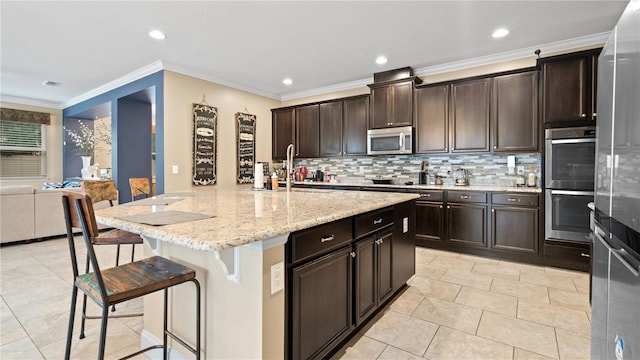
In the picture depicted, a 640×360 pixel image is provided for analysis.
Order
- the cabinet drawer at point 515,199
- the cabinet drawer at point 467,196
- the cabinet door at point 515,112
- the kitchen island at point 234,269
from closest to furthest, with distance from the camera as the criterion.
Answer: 1. the kitchen island at point 234,269
2. the cabinet drawer at point 515,199
3. the cabinet door at point 515,112
4. the cabinet drawer at point 467,196

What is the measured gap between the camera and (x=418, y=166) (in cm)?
485

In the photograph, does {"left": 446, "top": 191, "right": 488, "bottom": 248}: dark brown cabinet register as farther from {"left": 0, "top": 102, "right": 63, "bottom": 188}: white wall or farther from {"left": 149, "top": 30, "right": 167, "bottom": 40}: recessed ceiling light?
{"left": 0, "top": 102, "right": 63, "bottom": 188}: white wall

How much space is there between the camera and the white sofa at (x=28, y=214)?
4.35m

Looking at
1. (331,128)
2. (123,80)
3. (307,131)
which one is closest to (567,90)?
(331,128)

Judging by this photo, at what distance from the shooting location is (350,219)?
73.5 inches

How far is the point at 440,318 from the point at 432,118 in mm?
2882

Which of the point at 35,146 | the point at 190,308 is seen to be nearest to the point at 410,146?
the point at 190,308

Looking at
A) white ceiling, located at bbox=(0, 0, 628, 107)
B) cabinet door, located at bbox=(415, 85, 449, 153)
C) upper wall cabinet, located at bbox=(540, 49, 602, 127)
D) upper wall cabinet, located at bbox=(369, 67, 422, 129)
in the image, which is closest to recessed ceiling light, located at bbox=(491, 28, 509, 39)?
white ceiling, located at bbox=(0, 0, 628, 107)

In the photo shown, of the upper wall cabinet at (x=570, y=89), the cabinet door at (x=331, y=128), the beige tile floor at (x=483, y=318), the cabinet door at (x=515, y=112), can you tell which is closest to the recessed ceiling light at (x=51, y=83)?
the cabinet door at (x=331, y=128)

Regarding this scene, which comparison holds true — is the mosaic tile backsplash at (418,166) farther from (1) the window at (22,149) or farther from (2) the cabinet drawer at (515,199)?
(1) the window at (22,149)

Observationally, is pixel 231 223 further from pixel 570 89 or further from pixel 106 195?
pixel 570 89

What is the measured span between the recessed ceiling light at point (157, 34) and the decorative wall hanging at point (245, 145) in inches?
79.9

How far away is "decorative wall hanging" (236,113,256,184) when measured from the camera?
5.48 meters

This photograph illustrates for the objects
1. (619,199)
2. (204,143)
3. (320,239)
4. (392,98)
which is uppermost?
(392,98)
